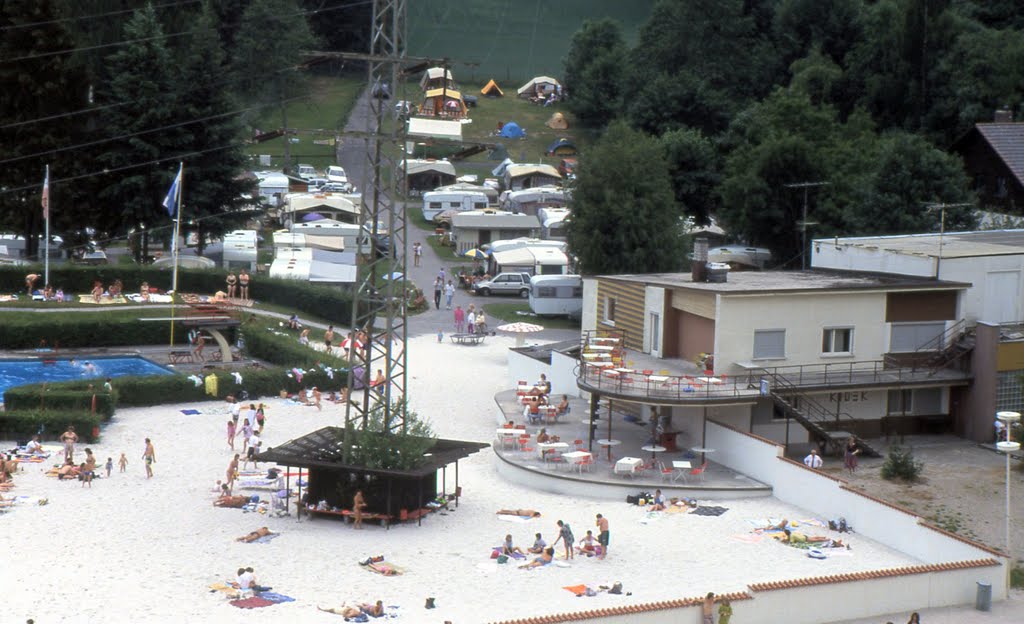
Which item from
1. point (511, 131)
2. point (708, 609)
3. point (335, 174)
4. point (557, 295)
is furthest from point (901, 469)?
point (511, 131)

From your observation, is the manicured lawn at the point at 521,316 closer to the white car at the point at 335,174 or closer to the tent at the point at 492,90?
the white car at the point at 335,174

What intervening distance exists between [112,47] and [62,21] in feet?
26.9

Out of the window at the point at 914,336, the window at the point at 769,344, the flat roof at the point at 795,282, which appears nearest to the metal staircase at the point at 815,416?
the window at the point at 769,344

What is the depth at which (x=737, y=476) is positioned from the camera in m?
35.9

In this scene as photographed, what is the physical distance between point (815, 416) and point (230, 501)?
16114mm

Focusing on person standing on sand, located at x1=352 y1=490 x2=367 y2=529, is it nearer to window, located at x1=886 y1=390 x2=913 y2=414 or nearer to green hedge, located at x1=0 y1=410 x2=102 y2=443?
green hedge, located at x1=0 y1=410 x2=102 y2=443

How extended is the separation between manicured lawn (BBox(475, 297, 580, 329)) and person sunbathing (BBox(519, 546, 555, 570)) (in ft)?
99.5

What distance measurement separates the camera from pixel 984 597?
27.8 meters

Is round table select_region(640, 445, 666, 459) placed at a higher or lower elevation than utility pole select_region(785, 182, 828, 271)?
lower

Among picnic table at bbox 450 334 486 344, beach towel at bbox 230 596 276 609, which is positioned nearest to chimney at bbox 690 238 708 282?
picnic table at bbox 450 334 486 344

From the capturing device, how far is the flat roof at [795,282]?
3978 cm

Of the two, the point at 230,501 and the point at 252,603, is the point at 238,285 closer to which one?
the point at 230,501

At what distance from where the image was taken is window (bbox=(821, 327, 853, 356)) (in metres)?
40.3

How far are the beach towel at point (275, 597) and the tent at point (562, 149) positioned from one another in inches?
2958
